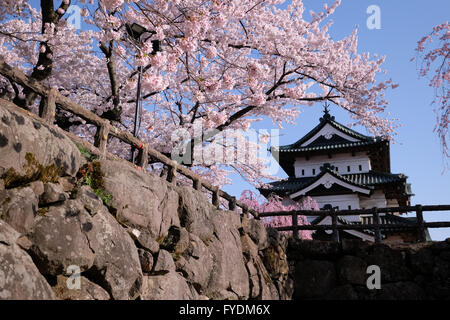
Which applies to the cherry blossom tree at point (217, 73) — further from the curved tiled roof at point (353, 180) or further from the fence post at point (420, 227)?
the curved tiled roof at point (353, 180)

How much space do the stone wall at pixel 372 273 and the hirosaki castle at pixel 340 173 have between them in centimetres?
861

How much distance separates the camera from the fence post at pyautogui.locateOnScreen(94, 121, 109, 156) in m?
5.02

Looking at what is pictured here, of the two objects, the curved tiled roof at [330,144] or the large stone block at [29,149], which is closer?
the large stone block at [29,149]

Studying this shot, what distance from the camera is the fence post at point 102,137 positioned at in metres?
5.02

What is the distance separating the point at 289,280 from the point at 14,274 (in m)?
8.14

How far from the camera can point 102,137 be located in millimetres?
5082

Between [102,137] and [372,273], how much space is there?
792cm

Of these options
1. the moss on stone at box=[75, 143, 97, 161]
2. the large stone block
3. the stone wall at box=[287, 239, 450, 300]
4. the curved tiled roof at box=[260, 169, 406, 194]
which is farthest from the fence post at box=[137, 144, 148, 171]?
the curved tiled roof at box=[260, 169, 406, 194]

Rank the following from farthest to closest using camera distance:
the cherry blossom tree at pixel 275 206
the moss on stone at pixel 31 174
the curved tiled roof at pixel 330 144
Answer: the curved tiled roof at pixel 330 144
the cherry blossom tree at pixel 275 206
the moss on stone at pixel 31 174

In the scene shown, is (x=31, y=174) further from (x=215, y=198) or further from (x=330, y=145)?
(x=330, y=145)

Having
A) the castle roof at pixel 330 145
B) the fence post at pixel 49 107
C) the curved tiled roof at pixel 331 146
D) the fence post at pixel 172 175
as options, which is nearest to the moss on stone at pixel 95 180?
the fence post at pixel 49 107

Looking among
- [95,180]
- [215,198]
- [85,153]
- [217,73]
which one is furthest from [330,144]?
[95,180]
